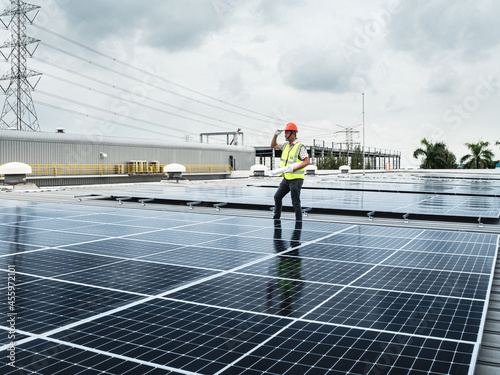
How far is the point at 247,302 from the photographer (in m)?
4.77

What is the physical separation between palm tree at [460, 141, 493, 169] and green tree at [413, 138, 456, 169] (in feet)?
13.4

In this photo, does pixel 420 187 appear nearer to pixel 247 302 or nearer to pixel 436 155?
pixel 247 302

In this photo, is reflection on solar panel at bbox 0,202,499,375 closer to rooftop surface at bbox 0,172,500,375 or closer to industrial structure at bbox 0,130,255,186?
rooftop surface at bbox 0,172,500,375

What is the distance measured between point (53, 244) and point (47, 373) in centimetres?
534

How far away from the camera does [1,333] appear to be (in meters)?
3.91

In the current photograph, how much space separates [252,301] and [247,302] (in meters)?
0.06

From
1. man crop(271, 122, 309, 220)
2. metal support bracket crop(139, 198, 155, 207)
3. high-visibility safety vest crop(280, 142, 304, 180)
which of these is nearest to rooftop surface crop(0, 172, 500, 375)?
man crop(271, 122, 309, 220)

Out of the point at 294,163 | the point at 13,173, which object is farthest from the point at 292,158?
the point at 13,173

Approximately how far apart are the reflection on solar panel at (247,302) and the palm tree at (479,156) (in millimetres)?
63836

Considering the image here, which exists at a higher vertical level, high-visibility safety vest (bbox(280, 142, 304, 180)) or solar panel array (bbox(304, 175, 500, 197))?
high-visibility safety vest (bbox(280, 142, 304, 180))

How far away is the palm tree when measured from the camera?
66.2 m

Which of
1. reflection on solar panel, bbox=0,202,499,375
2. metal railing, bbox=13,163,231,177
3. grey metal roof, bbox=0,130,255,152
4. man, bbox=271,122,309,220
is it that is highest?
grey metal roof, bbox=0,130,255,152

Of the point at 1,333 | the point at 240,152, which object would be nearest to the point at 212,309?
the point at 1,333

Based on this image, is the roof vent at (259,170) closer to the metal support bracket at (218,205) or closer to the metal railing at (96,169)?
the metal railing at (96,169)
